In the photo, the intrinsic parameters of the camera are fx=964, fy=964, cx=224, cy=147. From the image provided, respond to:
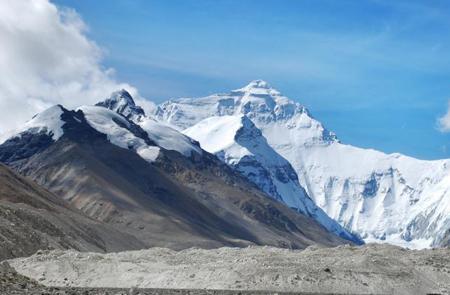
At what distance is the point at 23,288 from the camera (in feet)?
205

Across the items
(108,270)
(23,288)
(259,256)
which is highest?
(259,256)

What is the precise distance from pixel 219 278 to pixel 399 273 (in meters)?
17.5

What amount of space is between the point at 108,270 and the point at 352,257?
23623mm

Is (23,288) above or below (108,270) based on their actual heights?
below

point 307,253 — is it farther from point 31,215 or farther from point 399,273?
point 31,215

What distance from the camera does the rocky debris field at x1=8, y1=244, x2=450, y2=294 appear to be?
8106 centimetres

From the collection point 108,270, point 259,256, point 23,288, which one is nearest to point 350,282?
point 259,256

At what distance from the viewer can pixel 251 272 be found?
8219cm

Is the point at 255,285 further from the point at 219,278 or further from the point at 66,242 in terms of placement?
the point at 66,242

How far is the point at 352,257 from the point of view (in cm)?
9269

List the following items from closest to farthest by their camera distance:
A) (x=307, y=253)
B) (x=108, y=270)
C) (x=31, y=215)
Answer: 1. (x=108, y=270)
2. (x=307, y=253)
3. (x=31, y=215)

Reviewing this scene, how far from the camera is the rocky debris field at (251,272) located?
8106 cm

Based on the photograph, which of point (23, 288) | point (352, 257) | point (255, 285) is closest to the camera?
point (23, 288)

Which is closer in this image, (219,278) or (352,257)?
(219,278)
